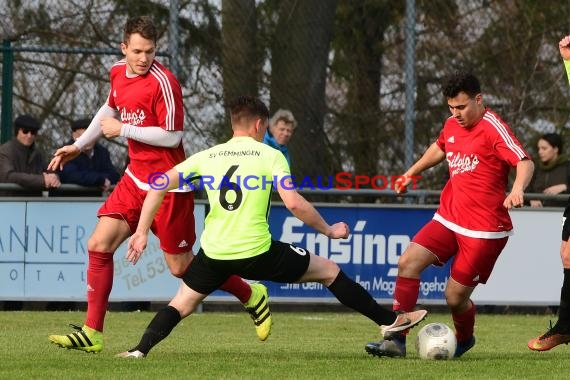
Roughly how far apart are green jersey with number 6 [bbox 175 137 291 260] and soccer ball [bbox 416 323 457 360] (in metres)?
1.31

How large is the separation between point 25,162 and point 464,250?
620cm

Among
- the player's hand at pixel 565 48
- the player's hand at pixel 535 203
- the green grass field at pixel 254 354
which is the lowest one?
the green grass field at pixel 254 354

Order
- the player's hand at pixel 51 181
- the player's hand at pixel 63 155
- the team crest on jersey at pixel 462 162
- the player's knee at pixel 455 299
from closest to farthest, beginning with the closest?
the team crest on jersey at pixel 462 162 → the player's knee at pixel 455 299 → the player's hand at pixel 63 155 → the player's hand at pixel 51 181

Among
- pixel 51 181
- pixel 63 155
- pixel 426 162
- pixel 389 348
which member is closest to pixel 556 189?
pixel 51 181

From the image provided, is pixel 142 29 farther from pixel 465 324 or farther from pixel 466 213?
pixel 465 324

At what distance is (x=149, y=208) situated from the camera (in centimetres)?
814

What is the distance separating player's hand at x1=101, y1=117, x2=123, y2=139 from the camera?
8.73 meters

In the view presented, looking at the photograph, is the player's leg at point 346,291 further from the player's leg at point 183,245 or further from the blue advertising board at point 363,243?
the blue advertising board at point 363,243

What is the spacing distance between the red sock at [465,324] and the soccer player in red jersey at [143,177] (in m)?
1.32

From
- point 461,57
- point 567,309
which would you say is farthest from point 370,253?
point 567,309

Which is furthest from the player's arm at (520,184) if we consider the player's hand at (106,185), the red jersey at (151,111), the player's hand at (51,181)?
the player's hand at (51,181)

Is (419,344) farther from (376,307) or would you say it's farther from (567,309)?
(567,309)

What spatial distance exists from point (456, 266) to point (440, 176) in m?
6.45

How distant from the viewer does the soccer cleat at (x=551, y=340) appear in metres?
9.00
